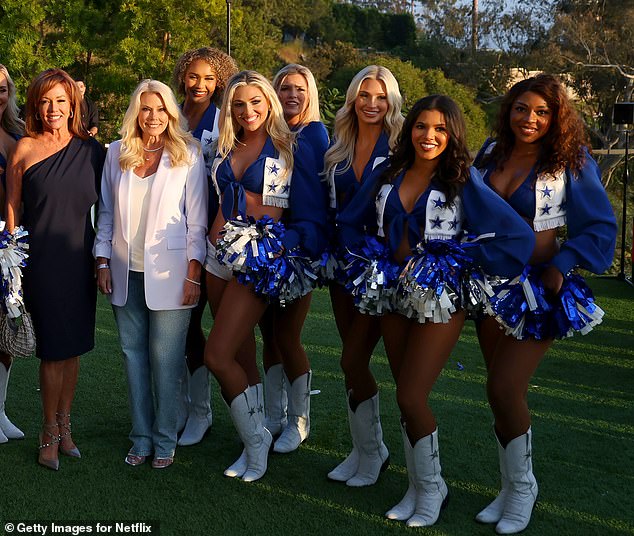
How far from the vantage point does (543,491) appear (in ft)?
12.4

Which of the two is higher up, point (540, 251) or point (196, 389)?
point (540, 251)

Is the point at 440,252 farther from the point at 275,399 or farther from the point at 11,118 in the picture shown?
the point at 11,118

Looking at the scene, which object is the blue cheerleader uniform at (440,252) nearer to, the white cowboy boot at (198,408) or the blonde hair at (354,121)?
the blonde hair at (354,121)

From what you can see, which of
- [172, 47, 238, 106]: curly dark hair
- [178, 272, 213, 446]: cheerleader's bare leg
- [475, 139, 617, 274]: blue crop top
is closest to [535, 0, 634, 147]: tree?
[172, 47, 238, 106]: curly dark hair

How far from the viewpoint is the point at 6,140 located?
4172 millimetres

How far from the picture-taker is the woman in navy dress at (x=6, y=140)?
406 centimetres

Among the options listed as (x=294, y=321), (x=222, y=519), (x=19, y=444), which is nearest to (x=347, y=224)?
(x=294, y=321)

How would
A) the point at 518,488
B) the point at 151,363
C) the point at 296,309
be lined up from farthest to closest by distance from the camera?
the point at 296,309
the point at 151,363
the point at 518,488

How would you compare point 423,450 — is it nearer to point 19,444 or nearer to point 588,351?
point 19,444

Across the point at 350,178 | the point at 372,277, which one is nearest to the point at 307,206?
the point at 350,178

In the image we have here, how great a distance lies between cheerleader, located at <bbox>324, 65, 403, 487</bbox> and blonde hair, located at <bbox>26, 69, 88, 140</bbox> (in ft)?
3.97

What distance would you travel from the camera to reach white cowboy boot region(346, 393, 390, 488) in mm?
3799

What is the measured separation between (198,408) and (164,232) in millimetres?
1123

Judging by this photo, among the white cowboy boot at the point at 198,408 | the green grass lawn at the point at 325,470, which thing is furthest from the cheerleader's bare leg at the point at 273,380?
the white cowboy boot at the point at 198,408
